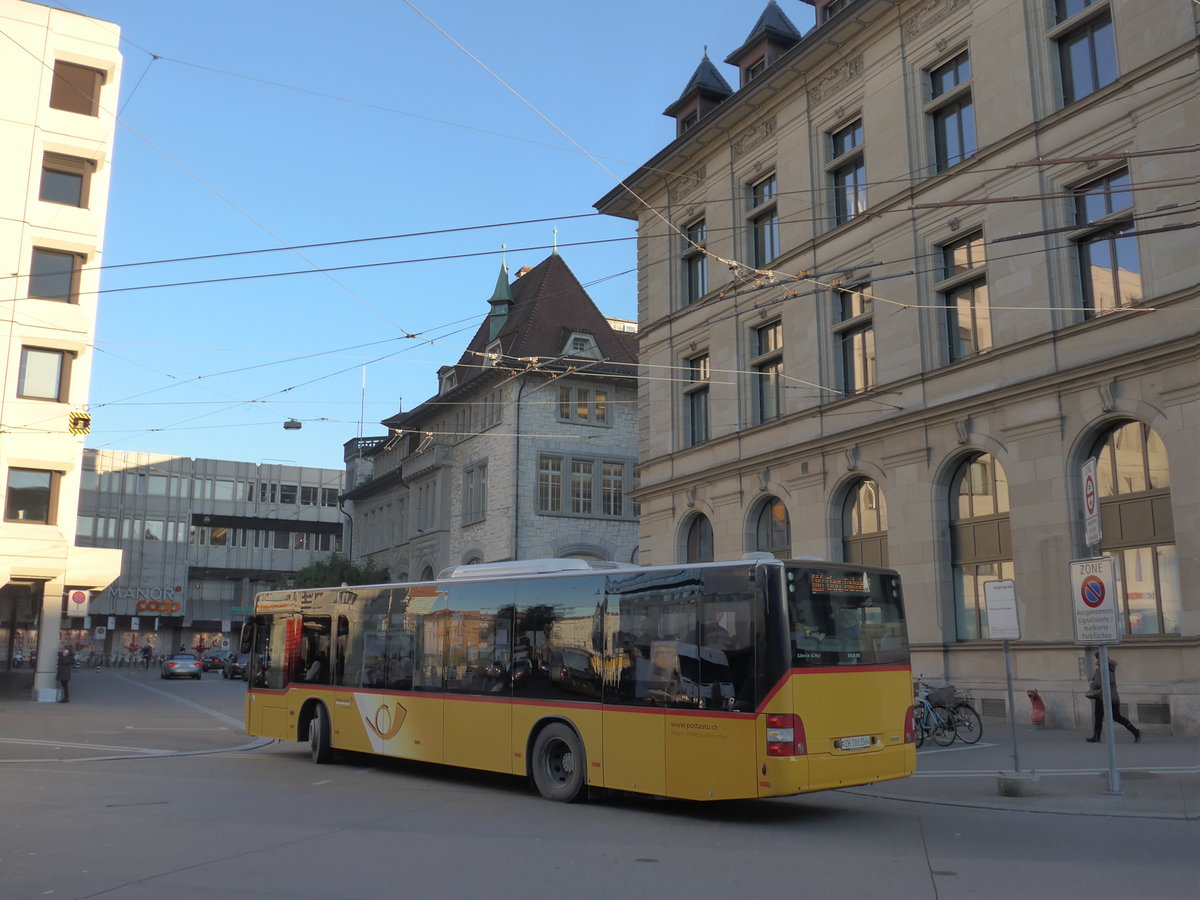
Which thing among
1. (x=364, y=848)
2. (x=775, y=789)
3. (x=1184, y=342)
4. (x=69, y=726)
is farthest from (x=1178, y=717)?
(x=69, y=726)

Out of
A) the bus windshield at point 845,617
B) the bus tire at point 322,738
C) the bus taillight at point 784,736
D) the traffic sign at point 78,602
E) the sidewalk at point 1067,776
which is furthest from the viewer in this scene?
the traffic sign at point 78,602

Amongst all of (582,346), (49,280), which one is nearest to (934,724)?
(49,280)

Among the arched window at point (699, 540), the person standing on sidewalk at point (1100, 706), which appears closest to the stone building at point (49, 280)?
the arched window at point (699, 540)

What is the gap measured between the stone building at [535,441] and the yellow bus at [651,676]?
2945 centimetres

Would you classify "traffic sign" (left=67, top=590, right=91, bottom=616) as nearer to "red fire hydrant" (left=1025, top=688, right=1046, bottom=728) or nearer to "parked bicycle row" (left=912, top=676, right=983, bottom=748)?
"parked bicycle row" (left=912, top=676, right=983, bottom=748)

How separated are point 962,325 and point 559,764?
48.5 feet

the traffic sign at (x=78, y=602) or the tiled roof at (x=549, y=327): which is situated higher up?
the tiled roof at (x=549, y=327)

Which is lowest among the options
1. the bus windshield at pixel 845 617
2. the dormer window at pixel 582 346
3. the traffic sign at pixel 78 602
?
the bus windshield at pixel 845 617

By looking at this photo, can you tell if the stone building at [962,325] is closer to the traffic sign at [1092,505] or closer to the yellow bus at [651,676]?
the traffic sign at [1092,505]

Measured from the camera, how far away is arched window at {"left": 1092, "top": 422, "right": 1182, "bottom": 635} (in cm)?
1956

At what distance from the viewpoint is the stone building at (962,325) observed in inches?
778

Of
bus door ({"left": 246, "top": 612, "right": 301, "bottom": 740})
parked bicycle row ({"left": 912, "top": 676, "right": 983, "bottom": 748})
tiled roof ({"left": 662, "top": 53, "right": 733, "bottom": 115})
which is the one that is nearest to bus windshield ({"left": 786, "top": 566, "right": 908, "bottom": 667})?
parked bicycle row ({"left": 912, "top": 676, "right": 983, "bottom": 748})

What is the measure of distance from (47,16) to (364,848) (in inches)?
1390

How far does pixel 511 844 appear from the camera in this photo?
1001 cm
